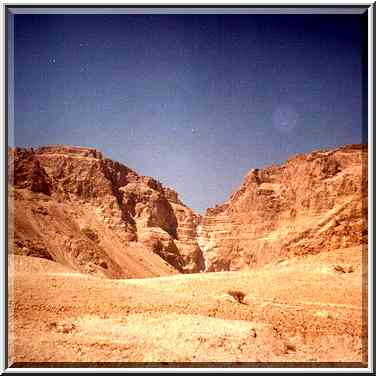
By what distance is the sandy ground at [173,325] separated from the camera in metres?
5.39

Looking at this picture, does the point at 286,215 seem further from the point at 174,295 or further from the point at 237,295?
the point at 174,295

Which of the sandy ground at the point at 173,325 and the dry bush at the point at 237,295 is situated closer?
the sandy ground at the point at 173,325

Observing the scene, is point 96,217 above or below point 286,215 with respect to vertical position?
above

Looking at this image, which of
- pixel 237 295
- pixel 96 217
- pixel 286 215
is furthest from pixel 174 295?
pixel 286 215

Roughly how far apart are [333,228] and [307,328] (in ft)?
42.0

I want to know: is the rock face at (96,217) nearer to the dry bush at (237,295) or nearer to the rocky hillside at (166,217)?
the rocky hillside at (166,217)

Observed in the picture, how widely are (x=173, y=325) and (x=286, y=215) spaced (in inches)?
988

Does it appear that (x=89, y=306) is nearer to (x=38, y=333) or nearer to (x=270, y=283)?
(x=38, y=333)

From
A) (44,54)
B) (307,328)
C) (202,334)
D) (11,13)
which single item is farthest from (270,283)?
(11,13)

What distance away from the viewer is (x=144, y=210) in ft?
114

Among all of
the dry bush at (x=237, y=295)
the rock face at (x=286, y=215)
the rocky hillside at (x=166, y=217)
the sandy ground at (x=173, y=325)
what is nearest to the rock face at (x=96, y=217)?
the rocky hillside at (x=166, y=217)

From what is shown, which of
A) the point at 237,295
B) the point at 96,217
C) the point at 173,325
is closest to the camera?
the point at 173,325

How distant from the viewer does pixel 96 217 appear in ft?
82.4

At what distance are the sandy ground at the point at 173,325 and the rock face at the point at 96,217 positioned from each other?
2738 millimetres
